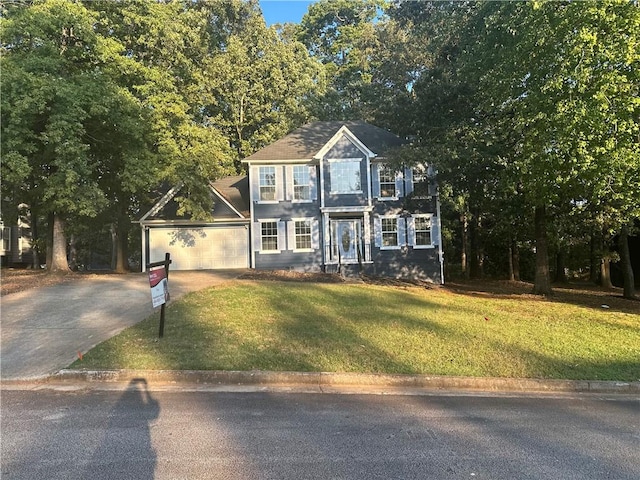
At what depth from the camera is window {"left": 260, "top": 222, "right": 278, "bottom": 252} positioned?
24.0 m

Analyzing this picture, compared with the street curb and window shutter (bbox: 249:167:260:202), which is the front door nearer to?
window shutter (bbox: 249:167:260:202)

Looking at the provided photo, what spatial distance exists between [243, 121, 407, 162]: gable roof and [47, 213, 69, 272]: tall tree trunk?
8843mm

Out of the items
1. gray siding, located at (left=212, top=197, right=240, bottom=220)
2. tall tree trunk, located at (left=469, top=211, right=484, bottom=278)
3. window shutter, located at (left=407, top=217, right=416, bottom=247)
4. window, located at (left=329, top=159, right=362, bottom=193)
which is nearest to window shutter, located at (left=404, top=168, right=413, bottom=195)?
window shutter, located at (left=407, top=217, right=416, bottom=247)

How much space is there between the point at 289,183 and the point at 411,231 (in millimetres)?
6499

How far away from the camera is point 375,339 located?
30.3ft

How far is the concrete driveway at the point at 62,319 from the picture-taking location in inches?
318

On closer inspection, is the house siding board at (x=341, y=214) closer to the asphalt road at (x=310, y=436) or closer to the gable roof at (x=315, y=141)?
the gable roof at (x=315, y=141)

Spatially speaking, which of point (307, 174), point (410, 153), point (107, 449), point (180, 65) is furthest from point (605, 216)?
point (180, 65)

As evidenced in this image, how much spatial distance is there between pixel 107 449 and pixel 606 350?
28.1 feet

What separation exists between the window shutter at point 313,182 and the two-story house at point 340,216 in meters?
0.05

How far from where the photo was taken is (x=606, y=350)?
904cm

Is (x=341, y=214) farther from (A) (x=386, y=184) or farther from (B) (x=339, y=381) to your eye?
(B) (x=339, y=381)

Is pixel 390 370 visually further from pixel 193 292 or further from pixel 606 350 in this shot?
pixel 193 292

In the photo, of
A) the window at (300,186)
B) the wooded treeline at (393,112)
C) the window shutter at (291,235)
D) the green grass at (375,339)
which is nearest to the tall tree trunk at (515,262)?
the wooded treeline at (393,112)
